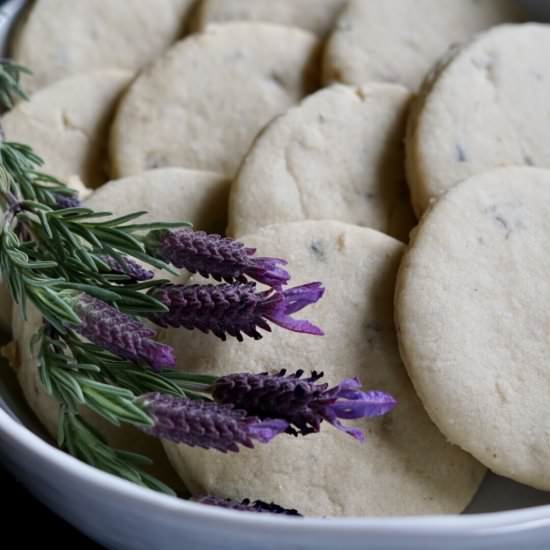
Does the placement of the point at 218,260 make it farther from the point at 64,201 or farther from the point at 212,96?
the point at 212,96

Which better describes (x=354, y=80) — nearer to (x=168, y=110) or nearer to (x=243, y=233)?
(x=168, y=110)

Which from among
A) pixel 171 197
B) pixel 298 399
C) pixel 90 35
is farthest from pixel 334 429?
pixel 90 35

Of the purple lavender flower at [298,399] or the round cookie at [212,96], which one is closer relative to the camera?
the purple lavender flower at [298,399]

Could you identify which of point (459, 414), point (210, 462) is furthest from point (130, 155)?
point (459, 414)

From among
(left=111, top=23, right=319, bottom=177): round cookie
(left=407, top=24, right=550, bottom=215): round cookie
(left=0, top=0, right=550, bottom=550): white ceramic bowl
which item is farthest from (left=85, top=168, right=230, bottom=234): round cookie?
(left=0, top=0, right=550, bottom=550): white ceramic bowl

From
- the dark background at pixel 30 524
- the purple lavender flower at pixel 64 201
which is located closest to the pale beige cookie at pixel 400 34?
the purple lavender flower at pixel 64 201

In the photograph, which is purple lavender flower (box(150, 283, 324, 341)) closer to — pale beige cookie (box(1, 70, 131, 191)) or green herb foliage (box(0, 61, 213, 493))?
green herb foliage (box(0, 61, 213, 493))

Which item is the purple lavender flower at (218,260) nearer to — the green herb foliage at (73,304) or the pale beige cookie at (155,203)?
the green herb foliage at (73,304)
